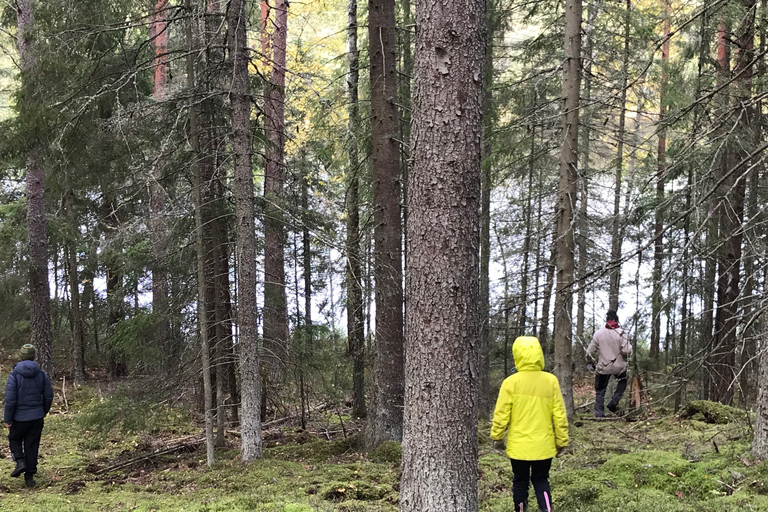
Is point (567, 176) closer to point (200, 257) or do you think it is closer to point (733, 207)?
point (733, 207)

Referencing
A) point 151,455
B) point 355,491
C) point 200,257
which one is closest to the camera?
point 355,491

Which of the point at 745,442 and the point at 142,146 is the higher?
the point at 142,146

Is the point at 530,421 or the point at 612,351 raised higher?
the point at 530,421

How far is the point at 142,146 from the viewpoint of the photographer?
334 inches

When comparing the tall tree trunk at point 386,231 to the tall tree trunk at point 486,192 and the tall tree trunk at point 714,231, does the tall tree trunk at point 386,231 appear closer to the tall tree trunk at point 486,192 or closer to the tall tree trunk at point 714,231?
the tall tree trunk at point 486,192

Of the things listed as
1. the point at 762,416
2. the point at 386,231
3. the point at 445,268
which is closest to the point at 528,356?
the point at 445,268

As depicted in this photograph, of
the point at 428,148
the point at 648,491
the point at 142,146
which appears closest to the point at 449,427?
the point at 428,148

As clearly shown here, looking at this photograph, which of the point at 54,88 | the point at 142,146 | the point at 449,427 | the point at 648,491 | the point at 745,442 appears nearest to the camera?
the point at 449,427

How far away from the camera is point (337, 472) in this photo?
691cm

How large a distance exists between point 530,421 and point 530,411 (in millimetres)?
88

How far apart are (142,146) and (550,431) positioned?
7.24 metres

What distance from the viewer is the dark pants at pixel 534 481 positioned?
16.1 ft

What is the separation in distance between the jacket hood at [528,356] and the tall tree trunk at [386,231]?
3.04 meters

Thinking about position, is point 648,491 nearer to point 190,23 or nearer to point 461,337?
point 461,337
